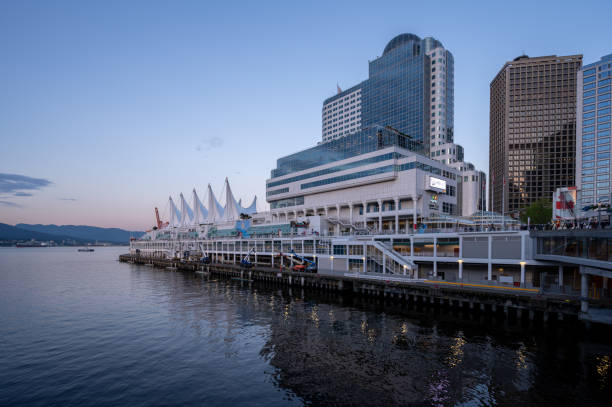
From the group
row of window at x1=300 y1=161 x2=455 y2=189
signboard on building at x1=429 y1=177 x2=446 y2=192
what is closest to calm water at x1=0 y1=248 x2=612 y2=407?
signboard on building at x1=429 y1=177 x2=446 y2=192

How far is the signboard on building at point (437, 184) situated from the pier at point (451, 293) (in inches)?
1486

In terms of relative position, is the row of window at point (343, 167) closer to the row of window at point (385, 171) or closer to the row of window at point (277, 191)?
the row of window at point (385, 171)

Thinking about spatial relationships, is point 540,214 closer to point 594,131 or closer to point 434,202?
point 434,202

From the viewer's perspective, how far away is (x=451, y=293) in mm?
47969

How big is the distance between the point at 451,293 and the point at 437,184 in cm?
4862

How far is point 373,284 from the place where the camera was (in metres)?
58.9

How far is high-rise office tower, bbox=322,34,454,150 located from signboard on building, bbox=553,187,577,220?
303 ft

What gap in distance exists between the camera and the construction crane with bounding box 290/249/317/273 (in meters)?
79.3

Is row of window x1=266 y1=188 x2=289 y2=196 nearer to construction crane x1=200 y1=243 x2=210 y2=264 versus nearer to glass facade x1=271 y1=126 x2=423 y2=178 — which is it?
glass facade x1=271 y1=126 x2=423 y2=178

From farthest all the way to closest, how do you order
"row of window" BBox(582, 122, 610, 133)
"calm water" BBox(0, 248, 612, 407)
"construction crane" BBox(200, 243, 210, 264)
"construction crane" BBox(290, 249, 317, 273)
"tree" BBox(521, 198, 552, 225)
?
1. "row of window" BBox(582, 122, 610, 133)
2. "construction crane" BBox(200, 243, 210, 264)
3. "tree" BBox(521, 198, 552, 225)
4. "construction crane" BBox(290, 249, 317, 273)
5. "calm water" BBox(0, 248, 612, 407)

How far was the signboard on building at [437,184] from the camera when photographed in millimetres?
88594

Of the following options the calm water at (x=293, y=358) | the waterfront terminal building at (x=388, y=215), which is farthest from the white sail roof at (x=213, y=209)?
the calm water at (x=293, y=358)

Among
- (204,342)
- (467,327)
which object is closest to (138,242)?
(204,342)

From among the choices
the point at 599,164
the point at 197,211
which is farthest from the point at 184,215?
the point at 599,164
